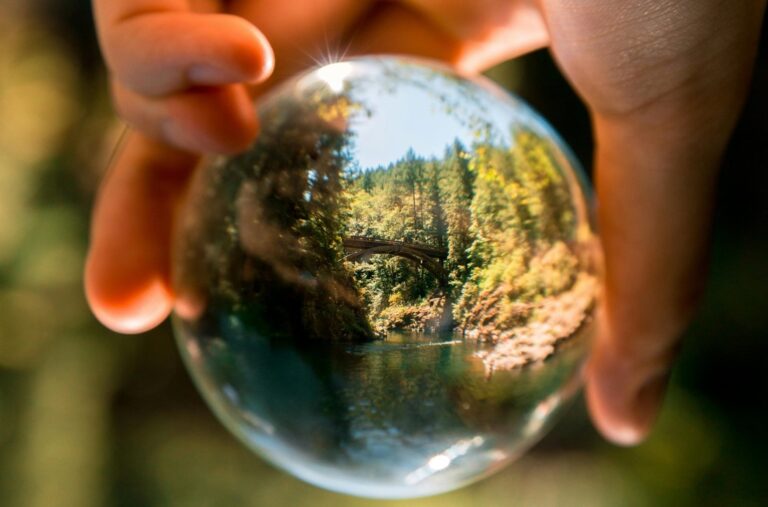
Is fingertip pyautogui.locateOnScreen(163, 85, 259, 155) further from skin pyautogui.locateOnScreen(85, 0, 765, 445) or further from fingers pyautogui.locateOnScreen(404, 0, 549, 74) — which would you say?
fingers pyautogui.locateOnScreen(404, 0, 549, 74)

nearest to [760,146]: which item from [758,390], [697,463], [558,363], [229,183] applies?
[758,390]

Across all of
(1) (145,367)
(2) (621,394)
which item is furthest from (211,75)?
(1) (145,367)

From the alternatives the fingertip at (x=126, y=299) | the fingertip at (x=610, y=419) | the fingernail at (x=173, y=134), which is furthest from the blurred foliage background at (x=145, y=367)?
the fingernail at (x=173, y=134)

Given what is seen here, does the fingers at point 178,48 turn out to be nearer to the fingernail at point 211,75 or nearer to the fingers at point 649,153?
the fingernail at point 211,75

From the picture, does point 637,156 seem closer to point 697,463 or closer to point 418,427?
point 418,427

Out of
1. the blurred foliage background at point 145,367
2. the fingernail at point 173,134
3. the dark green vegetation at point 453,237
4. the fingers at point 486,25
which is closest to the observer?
the dark green vegetation at point 453,237

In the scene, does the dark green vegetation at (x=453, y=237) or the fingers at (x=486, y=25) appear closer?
the dark green vegetation at (x=453, y=237)

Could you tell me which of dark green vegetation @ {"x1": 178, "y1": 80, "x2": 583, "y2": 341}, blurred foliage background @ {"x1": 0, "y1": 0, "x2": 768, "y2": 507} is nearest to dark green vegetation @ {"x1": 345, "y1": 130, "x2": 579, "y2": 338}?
dark green vegetation @ {"x1": 178, "y1": 80, "x2": 583, "y2": 341}
